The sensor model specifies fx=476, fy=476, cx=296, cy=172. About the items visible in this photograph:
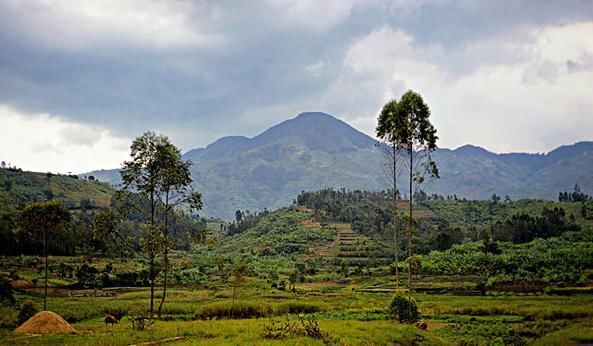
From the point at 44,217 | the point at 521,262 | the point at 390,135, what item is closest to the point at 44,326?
the point at 44,217

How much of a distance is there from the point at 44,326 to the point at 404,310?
90.7 ft

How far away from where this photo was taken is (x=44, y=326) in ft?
106

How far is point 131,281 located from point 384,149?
66377 millimetres

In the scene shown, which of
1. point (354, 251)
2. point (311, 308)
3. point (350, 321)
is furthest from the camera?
point (354, 251)

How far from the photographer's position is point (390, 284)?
297ft

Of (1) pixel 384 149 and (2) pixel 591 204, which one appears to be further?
(2) pixel 591 204

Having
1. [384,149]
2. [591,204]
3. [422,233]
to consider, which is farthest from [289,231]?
[384,149]

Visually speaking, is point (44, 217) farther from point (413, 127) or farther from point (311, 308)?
point (413, 127)

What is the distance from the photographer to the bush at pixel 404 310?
40.3 m

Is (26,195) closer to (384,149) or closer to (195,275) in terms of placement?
(195,275)

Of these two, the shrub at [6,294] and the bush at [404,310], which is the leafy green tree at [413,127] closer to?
the bush at [404,310]

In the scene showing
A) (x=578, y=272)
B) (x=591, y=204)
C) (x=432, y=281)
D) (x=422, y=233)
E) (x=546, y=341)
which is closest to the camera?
(x=546, y=341)

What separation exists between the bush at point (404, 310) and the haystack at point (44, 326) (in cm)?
2557

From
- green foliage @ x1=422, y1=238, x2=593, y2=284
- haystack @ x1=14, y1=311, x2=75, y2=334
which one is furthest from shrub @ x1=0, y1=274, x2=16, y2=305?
green foliage @ x1=422, y1=238, x2=593, y2=284
